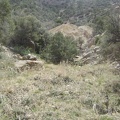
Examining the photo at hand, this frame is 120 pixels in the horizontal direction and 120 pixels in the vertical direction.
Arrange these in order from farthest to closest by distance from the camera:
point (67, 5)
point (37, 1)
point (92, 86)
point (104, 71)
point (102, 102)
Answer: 1. point (67, 5)
2. point (37, 1)
3. point (104, 71)
4. point (92, 86)
5. point (102, 102)


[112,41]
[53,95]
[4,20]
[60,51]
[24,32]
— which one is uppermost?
[4,20]

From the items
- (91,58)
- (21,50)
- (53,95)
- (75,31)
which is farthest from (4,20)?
(75,31)

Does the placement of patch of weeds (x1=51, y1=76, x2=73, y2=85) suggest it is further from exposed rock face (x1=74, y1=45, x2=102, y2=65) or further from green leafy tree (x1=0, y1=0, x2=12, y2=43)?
green leafy tree (x1=0, y1=0, x2=12, y2=43)

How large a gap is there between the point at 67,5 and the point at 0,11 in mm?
45204

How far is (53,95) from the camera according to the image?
692cm

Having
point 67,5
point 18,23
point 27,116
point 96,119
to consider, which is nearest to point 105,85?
point 96,119

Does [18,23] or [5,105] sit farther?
[18,23]

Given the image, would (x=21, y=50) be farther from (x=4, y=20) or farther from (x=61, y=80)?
(x=61, y=80)

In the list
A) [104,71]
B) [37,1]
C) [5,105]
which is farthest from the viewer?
[37,1]

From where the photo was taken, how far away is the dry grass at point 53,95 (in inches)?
228

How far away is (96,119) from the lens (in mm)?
5668

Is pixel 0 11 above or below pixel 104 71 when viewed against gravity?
above

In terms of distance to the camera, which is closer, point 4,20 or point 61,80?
point 61,80

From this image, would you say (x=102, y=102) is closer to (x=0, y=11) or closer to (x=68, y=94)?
(x=68, y=94)
